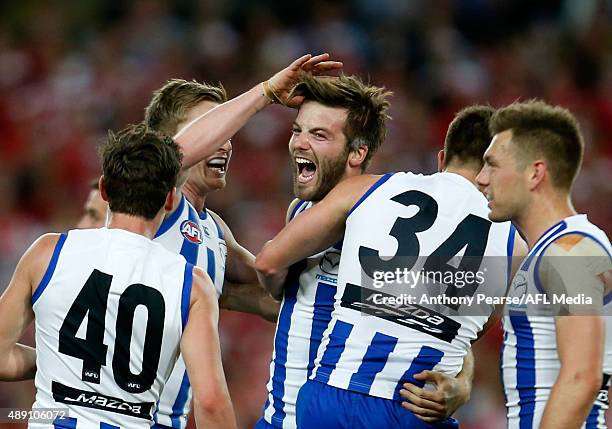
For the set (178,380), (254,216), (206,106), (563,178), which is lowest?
(178,380)

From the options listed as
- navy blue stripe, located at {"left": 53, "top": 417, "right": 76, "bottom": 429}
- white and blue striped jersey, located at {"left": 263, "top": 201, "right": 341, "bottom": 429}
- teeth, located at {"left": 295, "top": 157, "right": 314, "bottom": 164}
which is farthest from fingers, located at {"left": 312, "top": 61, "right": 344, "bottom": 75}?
navy blue stripe, located at {"left": 53, "top": 417, "right": 76, "bottom": 429}

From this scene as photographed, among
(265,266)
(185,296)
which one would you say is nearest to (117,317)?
(185,296)

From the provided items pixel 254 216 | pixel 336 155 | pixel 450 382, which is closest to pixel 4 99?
pixel 254 216

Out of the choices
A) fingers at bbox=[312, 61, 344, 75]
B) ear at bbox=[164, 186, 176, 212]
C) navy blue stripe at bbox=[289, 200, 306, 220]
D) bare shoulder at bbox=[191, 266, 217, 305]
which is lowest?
bare shoulder at bbox=[191, 266, 217, 305]

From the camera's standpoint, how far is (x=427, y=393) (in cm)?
456

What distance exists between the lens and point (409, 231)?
464 centimetres

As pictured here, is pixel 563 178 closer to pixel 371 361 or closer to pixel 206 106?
pixel 371 361

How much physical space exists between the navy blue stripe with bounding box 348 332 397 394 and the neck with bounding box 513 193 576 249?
748 millimetres

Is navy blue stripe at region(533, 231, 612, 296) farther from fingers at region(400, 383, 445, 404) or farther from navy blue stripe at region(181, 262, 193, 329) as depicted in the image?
navy blue stripe at region(181, 262, 193, 329)

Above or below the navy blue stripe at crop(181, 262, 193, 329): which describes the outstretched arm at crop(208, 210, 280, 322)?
above

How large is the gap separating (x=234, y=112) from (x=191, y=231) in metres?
0.64

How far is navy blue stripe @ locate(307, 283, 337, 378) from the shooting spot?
16.6 ft

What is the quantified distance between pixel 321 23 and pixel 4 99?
387 centimetres

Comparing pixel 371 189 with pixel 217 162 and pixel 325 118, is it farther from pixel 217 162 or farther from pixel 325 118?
pixel 217 162
